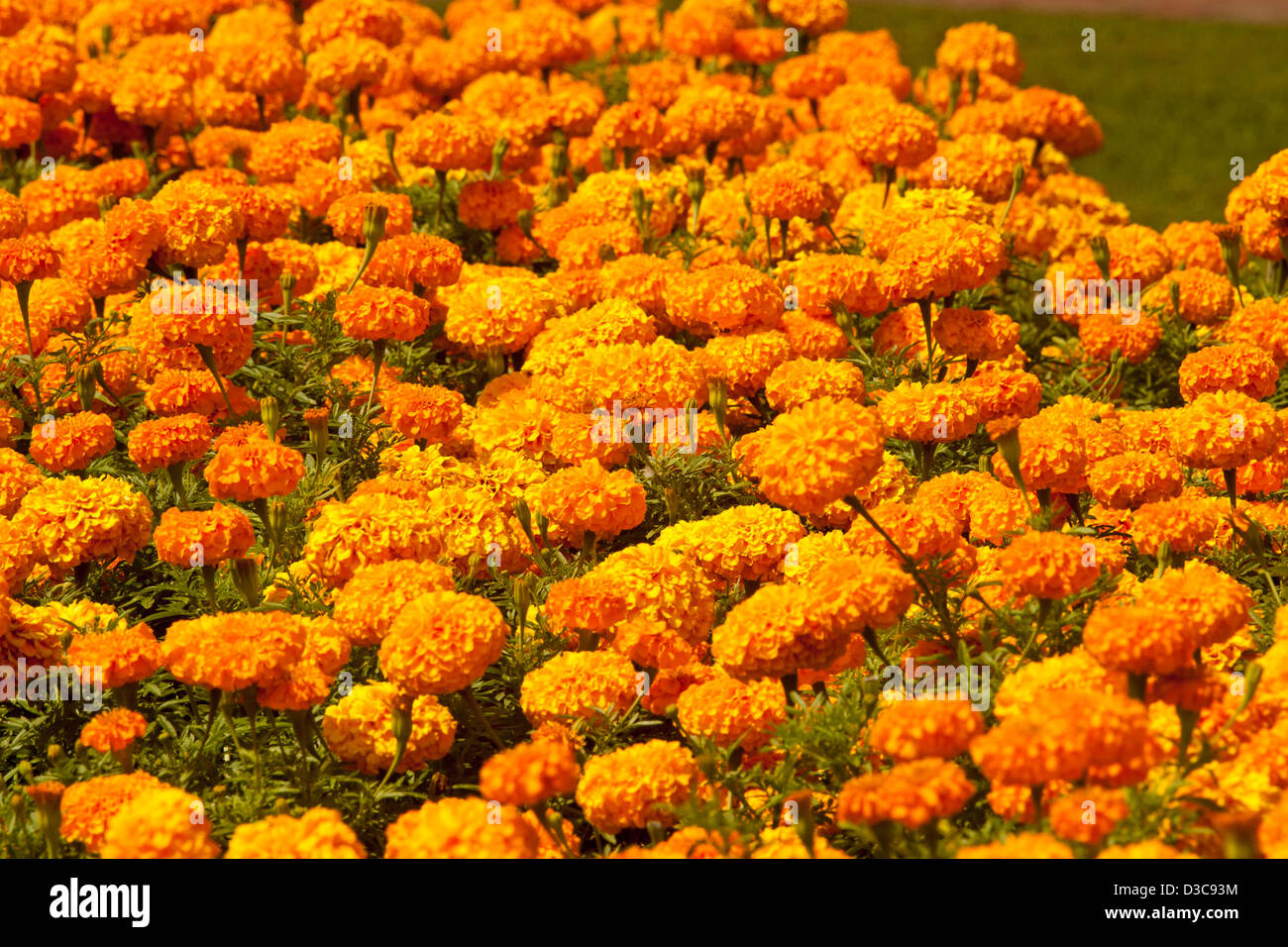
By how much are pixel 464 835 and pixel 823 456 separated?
90 centimetres

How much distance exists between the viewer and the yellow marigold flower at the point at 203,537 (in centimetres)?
304

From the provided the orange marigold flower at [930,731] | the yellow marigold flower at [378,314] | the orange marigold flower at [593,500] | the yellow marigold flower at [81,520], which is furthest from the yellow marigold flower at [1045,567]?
the yellow marigold flower at [81,520]

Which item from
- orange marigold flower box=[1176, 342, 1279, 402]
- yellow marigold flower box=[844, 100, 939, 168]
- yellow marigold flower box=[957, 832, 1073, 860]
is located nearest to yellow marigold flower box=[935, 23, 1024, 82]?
yellow marigold flower box=[844, 100, 939, 168]

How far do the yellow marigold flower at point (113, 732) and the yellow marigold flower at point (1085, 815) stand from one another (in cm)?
158

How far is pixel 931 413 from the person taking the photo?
140 inches

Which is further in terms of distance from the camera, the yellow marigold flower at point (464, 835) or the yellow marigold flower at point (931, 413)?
the yellow marigold flower at point (931, 413)

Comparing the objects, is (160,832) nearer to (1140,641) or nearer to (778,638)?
(778,638)

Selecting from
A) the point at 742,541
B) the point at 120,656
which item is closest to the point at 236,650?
the point at 120,656

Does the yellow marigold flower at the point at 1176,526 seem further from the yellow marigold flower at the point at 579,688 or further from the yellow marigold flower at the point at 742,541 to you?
the yellow marigold flower at the point at 579,688

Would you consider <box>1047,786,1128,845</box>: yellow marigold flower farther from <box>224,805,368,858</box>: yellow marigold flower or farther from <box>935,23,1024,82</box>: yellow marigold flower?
<box>935,23,1024,82</box>: yellow marigold flower

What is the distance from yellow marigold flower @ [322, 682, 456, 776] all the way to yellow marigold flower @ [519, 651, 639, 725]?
0.17 metres

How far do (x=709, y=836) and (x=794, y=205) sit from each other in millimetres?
2480
